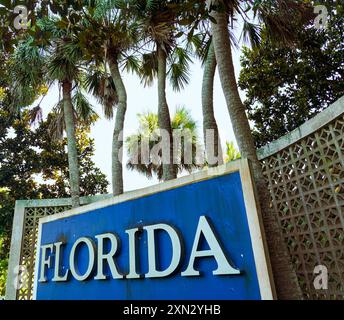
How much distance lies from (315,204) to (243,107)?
160cm

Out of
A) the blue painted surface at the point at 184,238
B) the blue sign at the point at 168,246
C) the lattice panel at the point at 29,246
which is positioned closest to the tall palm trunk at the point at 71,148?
the lattice panel at the point at 29,246

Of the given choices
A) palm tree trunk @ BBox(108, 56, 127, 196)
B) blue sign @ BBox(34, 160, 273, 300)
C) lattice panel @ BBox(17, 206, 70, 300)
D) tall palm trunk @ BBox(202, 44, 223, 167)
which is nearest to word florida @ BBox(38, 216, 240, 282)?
blue sign @ BBox(34, 160, 273, 300)

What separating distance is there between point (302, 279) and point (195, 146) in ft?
24.6

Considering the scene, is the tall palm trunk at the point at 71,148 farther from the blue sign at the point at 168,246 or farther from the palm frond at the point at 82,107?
the blue sign at the point at 168,246

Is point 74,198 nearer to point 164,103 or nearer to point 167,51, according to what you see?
point 164,103

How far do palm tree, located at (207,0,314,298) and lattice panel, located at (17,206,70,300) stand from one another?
5185mm

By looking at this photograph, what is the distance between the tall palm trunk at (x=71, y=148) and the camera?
654 centimetres

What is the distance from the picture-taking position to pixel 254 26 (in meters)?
6.04

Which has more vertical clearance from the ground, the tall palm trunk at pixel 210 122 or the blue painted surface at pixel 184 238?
the tall palm trunk at pixel 210 122

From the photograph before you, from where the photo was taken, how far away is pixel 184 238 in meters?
2.08

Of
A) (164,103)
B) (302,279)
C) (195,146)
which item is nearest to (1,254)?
(195,146)

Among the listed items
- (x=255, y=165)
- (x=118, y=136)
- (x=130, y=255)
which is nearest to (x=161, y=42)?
(x=118, y=136)

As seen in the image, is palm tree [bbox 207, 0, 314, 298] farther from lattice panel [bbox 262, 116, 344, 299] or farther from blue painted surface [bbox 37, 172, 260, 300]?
lattice panel [bbox 262, 116, 344, 299]

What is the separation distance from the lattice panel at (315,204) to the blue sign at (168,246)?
2.08m
